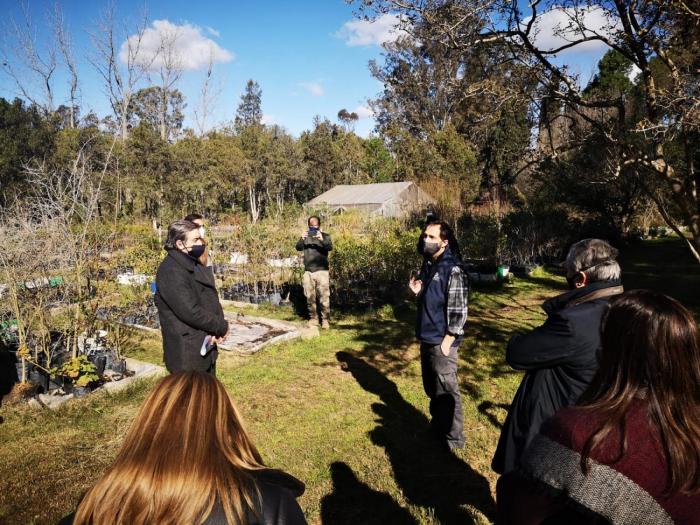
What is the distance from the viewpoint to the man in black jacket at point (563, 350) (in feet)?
6.05

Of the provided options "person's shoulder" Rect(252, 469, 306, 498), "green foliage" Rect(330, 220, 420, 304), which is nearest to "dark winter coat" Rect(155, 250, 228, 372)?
"person's shoulder" Rect(252, 469, 306, 498)

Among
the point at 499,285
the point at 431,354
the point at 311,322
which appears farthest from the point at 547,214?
the point at 431,354

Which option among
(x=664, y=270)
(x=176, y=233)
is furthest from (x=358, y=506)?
(x=664, y=270)

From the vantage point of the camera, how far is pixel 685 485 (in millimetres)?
994

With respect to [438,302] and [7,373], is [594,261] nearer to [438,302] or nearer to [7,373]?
[438,302]

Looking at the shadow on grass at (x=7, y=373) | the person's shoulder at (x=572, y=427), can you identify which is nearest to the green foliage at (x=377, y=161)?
the shadow on grass at (x=7, y=373)

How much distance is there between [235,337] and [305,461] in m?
3.51

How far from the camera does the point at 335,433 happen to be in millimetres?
3936

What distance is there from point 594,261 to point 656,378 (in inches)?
39.5

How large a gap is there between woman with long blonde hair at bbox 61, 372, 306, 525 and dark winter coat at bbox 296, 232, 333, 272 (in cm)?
569

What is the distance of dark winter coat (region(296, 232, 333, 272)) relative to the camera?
22.6 feet

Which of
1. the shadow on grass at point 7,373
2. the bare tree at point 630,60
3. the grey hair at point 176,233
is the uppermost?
the bare tree at point 630,60

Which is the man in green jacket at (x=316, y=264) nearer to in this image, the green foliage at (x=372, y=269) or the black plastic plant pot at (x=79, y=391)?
the green foliage at (x=372, y=269)

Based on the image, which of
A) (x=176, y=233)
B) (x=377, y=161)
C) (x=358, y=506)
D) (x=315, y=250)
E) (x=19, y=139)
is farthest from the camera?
(x=377, y=161)
